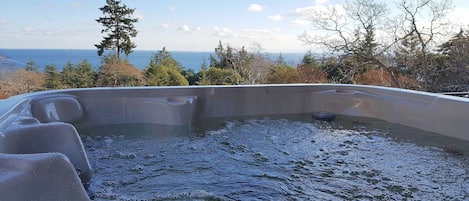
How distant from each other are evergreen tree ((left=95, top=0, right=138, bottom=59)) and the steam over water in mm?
10206

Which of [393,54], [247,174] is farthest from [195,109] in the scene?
[393,54]

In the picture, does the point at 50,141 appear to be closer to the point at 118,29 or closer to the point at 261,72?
the point at 261,72

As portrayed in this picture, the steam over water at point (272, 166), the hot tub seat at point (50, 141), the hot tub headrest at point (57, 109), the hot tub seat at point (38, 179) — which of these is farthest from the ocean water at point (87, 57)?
the hot tub seat at point (38, 179)

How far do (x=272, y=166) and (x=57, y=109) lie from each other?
1.74 metres

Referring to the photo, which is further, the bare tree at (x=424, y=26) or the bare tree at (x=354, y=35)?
the bare tree at (x=354, y=35)

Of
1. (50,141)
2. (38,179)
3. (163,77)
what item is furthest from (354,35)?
(38,179)

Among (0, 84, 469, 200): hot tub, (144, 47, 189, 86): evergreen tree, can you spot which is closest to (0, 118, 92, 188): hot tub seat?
(0, 84, 469, 200): hot tub

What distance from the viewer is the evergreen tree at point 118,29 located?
11.9 m

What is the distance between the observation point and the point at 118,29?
1227cm

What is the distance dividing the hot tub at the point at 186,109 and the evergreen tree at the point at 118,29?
31.4 feet

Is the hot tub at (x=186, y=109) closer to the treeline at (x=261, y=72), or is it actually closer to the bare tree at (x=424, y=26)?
the treeline at (x=261, y=72)

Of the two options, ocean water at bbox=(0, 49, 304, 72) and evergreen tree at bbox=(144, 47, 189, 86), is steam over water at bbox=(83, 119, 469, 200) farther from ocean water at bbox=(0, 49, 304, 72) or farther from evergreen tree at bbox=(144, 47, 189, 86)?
evergreen tree at bbox=(144, 47, 189, 86)

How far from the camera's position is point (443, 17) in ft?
19.8

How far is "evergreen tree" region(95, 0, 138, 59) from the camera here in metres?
11.9
